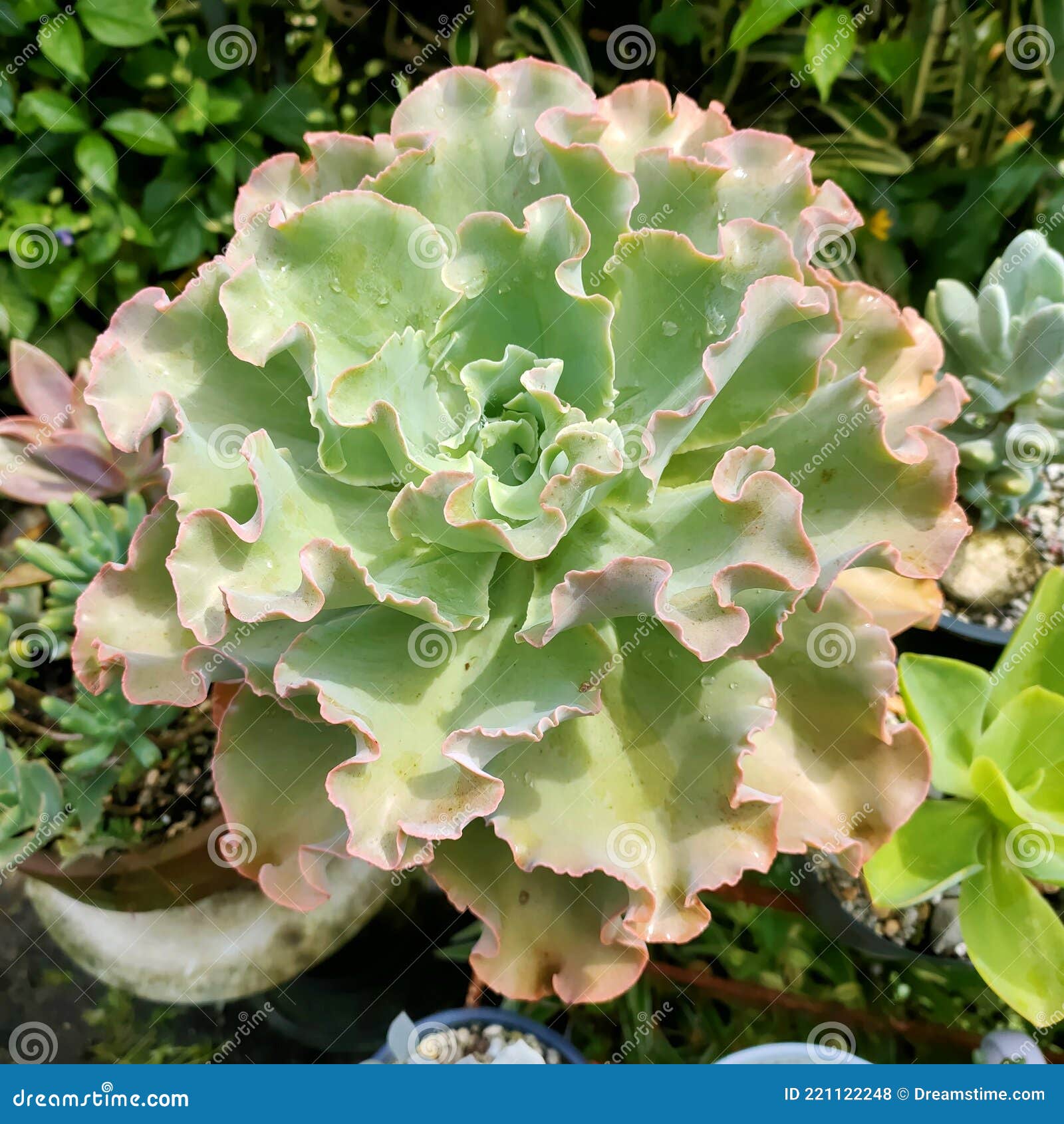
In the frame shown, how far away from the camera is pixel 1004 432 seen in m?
0.93

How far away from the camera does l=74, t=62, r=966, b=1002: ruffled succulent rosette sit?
0.60 meters

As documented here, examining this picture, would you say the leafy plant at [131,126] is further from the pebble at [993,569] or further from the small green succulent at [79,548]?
the pebble at [993,569]

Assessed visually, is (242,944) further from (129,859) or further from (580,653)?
(580,653)

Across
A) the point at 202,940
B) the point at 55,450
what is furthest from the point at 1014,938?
the point at 55,450

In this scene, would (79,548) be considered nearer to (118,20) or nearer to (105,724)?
(105,724)

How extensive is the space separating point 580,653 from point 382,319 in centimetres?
30

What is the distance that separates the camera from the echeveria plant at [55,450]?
882 millimetres

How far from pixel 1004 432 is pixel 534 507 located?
1.88 feet

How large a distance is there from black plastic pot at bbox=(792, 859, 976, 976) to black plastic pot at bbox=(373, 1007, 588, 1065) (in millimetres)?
287

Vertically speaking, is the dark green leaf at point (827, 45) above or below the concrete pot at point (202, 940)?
above

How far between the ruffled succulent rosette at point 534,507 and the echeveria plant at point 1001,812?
0.42ft

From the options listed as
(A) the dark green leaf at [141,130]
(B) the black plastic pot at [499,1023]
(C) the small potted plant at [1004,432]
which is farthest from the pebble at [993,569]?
(A) the dark green leaf at [141,130]

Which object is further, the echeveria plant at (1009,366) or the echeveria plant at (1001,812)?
the echeveria plant at (1009,366)
